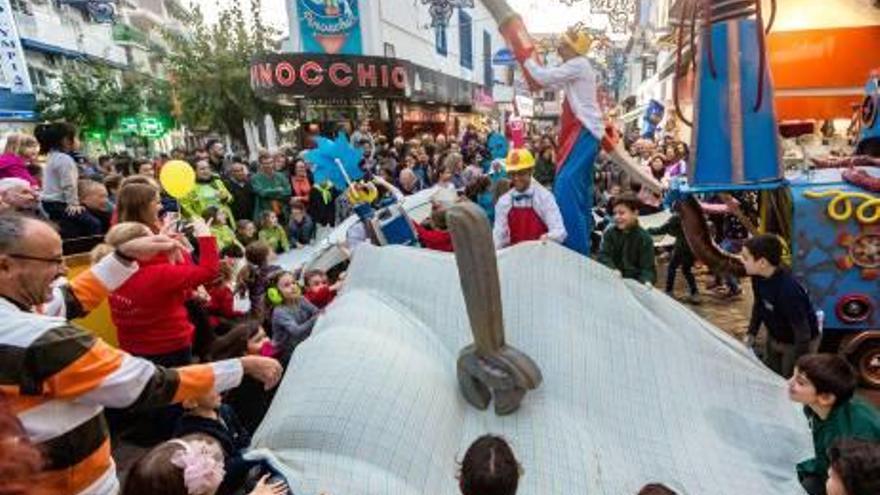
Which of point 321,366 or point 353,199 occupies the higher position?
point 353,199

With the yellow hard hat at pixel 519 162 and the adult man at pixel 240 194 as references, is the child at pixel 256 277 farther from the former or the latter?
the adult man at pixel 240 194

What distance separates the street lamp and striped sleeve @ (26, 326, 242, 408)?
11.3 m

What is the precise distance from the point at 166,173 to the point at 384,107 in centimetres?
1469

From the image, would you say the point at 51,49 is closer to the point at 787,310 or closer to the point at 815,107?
the point at 815,107

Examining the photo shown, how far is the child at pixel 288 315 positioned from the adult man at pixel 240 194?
12.4ft

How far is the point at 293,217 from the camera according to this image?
783cm

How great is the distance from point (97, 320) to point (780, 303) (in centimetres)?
423

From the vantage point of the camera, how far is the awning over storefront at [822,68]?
10.4 metres

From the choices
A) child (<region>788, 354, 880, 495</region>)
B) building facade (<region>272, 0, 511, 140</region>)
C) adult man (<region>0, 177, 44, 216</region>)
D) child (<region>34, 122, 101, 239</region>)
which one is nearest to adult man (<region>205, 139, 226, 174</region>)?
child (<region>34, 122, 101, 239</region>)

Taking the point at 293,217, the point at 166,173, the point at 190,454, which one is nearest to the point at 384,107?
the point at 293,217

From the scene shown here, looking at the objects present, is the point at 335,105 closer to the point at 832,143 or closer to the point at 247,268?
the point at 832,143

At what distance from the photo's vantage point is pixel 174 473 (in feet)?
5.51

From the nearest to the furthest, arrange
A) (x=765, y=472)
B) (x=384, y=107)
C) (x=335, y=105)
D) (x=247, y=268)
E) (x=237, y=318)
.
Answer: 1. (x=765, y=472)
2. (x=237, y=318)
3. (x=247, y=268)
4. (x=335, y=105)
5. (x=384, y=107)

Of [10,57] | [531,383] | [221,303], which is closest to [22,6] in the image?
[10,57]
